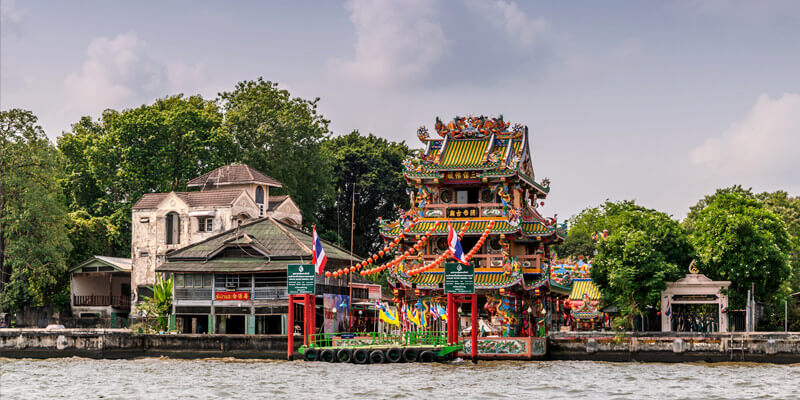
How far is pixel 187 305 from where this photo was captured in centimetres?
6631

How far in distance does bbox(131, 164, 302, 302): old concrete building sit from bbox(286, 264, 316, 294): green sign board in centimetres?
2449

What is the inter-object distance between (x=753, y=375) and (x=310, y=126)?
52.5 metres

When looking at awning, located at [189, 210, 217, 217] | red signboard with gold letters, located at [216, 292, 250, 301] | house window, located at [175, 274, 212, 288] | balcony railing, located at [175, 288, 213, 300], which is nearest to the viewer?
red signboard with gold letters, located at [216, 292, 250, 301]

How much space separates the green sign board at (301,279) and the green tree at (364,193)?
127ft

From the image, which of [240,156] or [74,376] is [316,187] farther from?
[74,376]

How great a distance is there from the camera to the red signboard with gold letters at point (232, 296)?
65.4 m

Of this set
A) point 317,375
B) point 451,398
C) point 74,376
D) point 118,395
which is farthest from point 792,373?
point 74,376

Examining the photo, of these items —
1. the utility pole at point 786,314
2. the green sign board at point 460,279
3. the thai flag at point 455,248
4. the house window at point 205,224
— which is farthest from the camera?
the house window at point 205,224

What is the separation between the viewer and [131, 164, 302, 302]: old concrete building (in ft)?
256

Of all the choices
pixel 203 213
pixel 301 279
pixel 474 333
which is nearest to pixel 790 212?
pixel 474 333

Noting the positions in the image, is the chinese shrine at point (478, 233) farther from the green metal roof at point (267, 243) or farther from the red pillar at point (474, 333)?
the green metal roof at point (267, 243)

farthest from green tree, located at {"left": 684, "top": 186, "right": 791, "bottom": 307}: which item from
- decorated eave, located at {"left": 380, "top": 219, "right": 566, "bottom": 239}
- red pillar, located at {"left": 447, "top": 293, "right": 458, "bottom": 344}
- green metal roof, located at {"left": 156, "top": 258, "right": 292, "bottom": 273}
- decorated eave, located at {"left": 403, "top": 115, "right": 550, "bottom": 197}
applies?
green metal roof, located at {"left": 156, "top": 258, "right": 292, "bottom": 273}

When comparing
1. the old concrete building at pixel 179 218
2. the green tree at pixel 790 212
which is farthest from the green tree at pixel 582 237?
the old concrete building at pixel 179 218

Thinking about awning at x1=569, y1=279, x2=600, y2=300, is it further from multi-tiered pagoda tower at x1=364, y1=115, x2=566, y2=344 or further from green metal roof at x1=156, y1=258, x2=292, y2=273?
green metal roof at x1=156, y1=258, x2=292, y2=273
